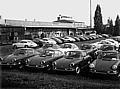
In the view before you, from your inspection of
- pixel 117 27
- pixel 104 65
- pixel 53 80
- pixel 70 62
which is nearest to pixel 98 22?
pixel 117 27

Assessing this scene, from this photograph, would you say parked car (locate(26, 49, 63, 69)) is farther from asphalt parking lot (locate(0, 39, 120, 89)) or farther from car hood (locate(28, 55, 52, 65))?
asphalt parking lot (locate(0, 39, 120, 89))

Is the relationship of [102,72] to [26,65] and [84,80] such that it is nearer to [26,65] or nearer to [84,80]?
[84,80]

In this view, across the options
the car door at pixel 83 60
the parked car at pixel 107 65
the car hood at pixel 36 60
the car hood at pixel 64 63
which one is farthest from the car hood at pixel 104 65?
the car hood at pixel 36 60

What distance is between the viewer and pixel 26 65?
12570 mm

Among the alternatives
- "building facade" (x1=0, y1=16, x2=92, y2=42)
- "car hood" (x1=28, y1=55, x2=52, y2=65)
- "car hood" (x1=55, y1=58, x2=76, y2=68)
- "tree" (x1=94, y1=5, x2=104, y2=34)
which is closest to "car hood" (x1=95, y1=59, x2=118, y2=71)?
"car hood" (x1=55, y1=58, x2=76, y2=68)

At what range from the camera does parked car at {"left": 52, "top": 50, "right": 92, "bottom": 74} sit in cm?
1144

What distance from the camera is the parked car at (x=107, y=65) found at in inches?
409

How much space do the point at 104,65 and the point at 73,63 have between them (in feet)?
5.57

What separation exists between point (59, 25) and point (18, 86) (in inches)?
1515

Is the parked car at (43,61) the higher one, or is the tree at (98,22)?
the tree at (98,22)

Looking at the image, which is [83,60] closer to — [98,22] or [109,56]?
[109,56]

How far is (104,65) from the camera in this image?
10.7 m

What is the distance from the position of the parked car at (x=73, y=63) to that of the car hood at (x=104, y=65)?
43.3 inches

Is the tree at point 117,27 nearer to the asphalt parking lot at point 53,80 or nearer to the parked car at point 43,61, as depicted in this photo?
the parked car at point 43,61
